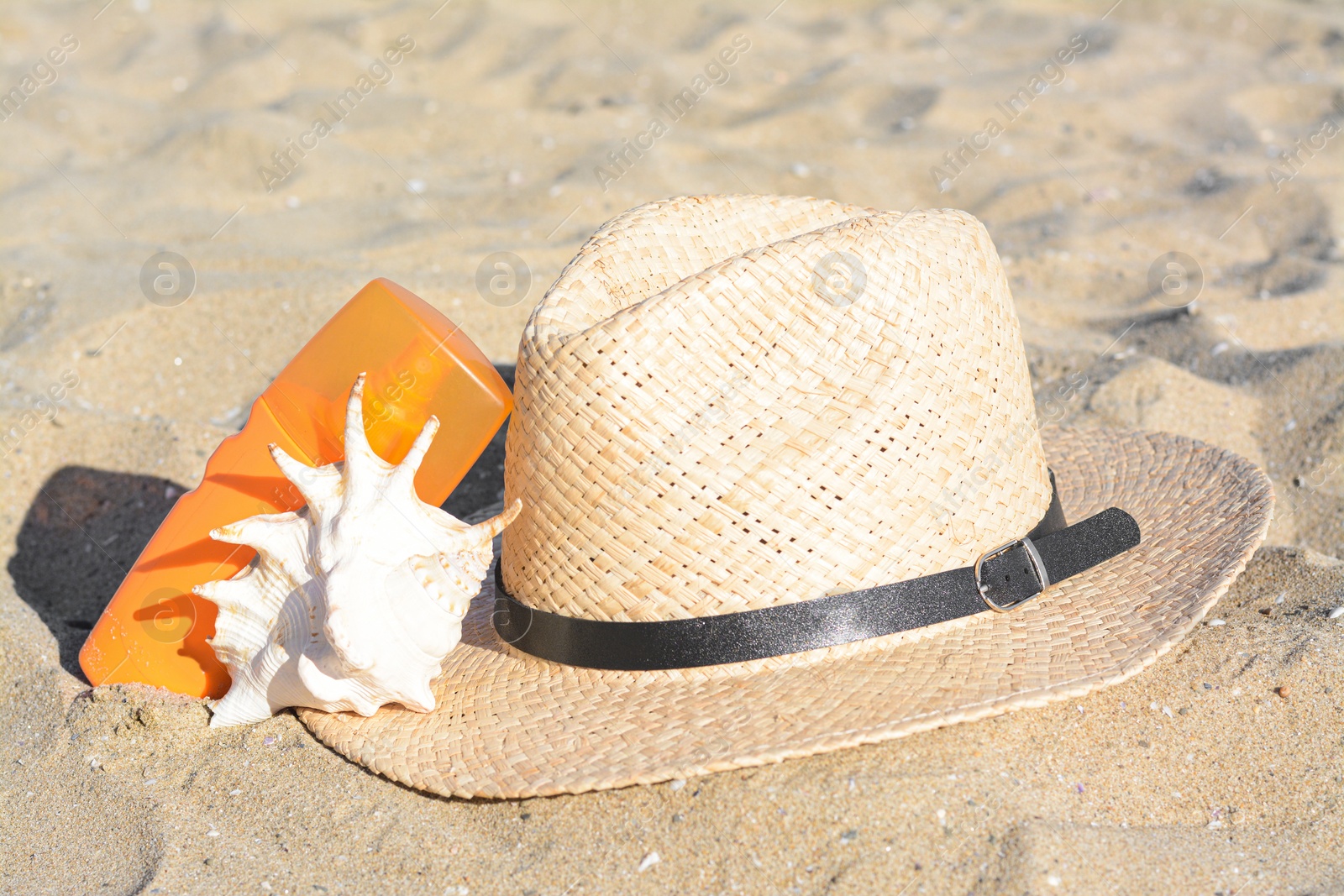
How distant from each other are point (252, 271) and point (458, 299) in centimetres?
107

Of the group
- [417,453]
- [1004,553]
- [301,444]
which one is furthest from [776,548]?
[301,444]

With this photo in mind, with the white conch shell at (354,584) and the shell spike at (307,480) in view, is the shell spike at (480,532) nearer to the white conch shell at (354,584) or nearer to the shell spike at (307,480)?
the white conch shell at (354,584)

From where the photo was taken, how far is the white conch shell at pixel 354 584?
205 cm

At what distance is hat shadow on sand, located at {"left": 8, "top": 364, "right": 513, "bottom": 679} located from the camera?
130 inches

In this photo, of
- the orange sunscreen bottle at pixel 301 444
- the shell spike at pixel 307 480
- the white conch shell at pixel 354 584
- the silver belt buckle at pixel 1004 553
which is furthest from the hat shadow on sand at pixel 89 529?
the silver belt buckle at pixel 1004 553

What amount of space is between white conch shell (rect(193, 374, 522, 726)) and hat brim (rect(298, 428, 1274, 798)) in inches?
5.3

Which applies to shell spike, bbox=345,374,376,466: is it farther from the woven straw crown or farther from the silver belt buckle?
the silver belt buckle

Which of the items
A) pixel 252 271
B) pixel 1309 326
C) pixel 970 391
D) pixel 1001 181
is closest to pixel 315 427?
pixel 970 391

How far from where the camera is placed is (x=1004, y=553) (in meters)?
2.20

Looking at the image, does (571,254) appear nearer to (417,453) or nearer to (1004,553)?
(417,453)

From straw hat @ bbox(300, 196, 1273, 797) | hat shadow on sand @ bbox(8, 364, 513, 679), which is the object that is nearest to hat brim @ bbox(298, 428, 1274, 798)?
straw hat @ bbox(300, 196, 1273, 797)

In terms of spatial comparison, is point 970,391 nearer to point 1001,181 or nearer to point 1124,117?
point 1001,181

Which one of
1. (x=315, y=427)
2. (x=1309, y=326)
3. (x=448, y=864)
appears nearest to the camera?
(x=448, y=864)

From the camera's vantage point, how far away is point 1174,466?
276cm
